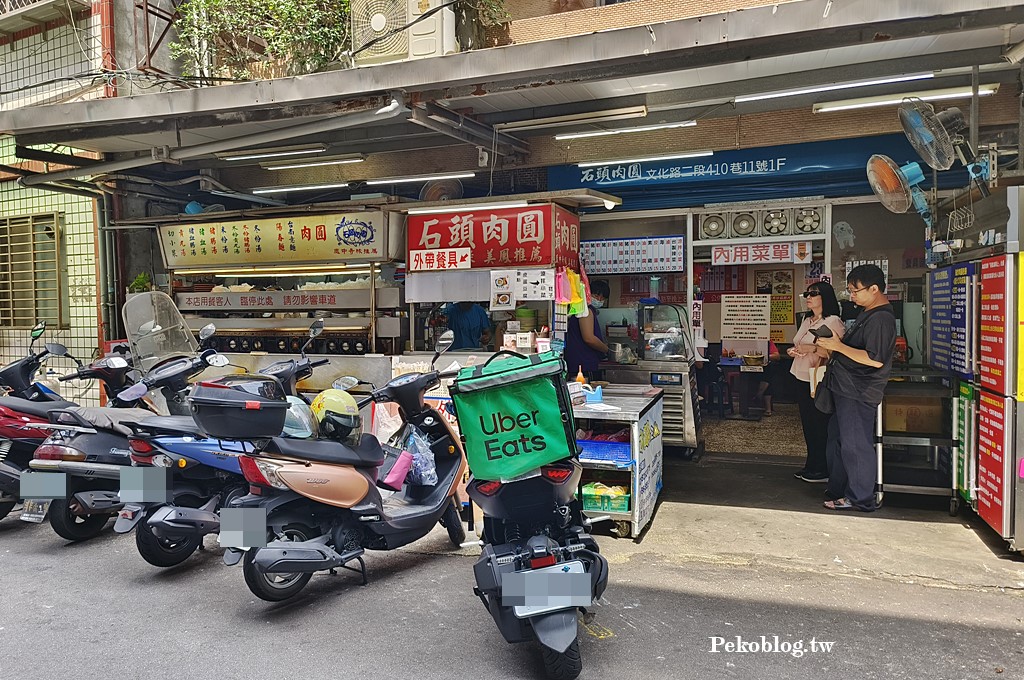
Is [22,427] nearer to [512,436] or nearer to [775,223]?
[512,436]

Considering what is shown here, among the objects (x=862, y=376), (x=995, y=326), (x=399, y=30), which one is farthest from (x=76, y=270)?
(x=995, y=326)

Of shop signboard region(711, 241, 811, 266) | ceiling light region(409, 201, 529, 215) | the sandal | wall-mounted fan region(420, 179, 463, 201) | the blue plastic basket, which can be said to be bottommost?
the sandal

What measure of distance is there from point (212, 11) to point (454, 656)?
26.8ft

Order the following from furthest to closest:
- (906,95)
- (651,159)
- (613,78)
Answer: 1. (651,159)
2. (906,95)
3. (613,78)

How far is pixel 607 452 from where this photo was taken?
543 cm

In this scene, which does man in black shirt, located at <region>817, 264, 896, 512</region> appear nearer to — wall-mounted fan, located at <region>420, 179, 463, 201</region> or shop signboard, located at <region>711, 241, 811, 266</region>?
shop signboard, located at <region>711, 241, 811, 266</region>

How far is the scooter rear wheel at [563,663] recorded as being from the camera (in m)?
3.18

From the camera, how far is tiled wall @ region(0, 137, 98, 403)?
9859 millimetres

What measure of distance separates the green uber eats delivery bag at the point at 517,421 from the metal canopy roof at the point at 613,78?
9.60ft

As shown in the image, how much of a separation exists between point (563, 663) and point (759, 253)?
Answer: 5952 mm

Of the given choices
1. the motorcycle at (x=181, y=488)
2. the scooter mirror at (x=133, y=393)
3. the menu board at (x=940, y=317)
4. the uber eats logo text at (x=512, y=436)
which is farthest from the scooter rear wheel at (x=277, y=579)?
the menu board at (x=940, y=317)

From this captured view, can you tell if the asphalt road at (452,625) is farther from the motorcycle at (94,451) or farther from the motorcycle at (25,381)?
the motorcycle at (25,381)

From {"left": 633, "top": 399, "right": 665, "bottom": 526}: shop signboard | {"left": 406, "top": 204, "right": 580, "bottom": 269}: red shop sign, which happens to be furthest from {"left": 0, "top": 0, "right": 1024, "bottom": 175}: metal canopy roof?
{"left": 633, "top": 399, "right": 665, "bottom": 526}: shop signboard

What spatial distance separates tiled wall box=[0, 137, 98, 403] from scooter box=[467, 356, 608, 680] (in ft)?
27.8
